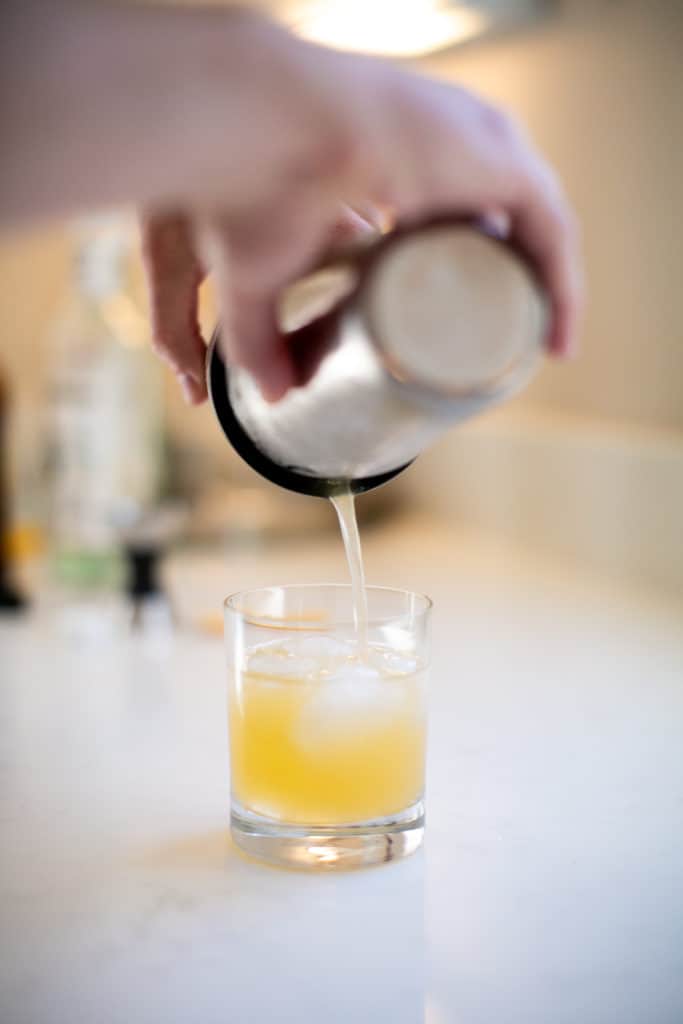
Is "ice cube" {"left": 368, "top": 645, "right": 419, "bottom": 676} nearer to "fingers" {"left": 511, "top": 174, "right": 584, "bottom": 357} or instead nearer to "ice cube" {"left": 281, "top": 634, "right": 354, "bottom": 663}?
"ice cube" {"left": 281, "top": 634, "right": 354, "bottom": 663}

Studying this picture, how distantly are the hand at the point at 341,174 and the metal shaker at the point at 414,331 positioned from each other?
0.6 inches

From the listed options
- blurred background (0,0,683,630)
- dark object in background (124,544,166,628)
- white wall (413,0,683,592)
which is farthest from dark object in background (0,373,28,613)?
white wall (413,0,683,592)

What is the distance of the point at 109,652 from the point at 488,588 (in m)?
0.50

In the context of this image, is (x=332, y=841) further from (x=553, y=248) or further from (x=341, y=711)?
(x=553, y=248)

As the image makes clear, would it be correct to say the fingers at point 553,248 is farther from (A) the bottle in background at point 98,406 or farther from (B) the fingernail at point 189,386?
(A) the bottle in background at point 98,406

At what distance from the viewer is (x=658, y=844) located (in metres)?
0.75

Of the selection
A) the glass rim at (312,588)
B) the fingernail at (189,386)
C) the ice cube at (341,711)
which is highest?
the fingernail at (189,386)

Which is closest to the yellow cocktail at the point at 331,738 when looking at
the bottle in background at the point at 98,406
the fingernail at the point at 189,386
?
the fingernail at the point at 189,386

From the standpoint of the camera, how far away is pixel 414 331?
0.50m

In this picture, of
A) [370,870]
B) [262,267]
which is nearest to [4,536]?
[370,870]

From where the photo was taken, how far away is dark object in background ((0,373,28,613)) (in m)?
1.45

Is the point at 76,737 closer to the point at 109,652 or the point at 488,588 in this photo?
the point at 109,652

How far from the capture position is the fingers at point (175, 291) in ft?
2.30

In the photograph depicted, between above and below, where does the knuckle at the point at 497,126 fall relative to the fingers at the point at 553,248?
above
